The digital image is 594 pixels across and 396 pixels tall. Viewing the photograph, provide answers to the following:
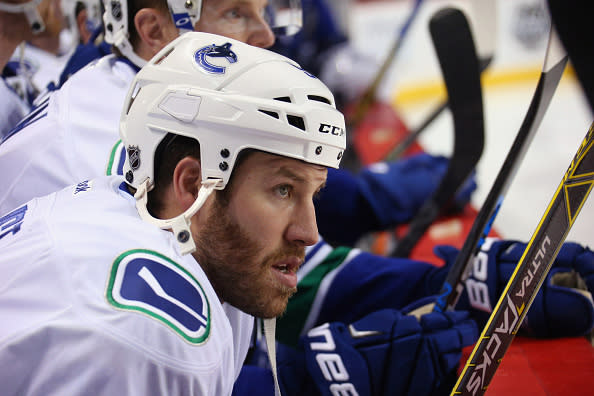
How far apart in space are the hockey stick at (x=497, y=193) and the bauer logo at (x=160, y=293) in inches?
21.0

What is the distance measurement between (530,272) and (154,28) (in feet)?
2.91

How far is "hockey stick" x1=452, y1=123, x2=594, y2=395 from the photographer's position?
2.77ft

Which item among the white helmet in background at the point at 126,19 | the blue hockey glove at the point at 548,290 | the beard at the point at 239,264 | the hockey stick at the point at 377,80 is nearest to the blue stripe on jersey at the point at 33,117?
the white helmet in background at the point at 126,19

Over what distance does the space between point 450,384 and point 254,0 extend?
2.71ft

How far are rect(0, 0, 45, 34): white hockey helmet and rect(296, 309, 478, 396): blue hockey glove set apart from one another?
3.62 feet

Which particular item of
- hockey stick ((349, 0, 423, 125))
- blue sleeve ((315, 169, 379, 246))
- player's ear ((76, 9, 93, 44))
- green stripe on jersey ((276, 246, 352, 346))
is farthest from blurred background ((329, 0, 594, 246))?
green stripe on jersey ((276, 246, 352, 346))

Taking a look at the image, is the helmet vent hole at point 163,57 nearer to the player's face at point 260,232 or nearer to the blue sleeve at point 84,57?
the player's face at point 260,232

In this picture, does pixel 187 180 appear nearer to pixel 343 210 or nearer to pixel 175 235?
pixel 175 235

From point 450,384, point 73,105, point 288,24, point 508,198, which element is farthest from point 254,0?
point 508,198

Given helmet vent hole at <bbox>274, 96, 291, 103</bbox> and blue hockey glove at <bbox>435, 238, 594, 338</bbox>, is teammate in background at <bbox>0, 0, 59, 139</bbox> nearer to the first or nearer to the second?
helmet vent hole at <bbox>274, 96, 291, 103</bbox>

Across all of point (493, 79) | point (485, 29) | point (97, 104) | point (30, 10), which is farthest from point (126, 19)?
point (493, 79)

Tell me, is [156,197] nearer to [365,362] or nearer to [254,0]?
[365,362]

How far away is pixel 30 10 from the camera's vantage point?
159 centimetres

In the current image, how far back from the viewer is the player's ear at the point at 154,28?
4.34ft
